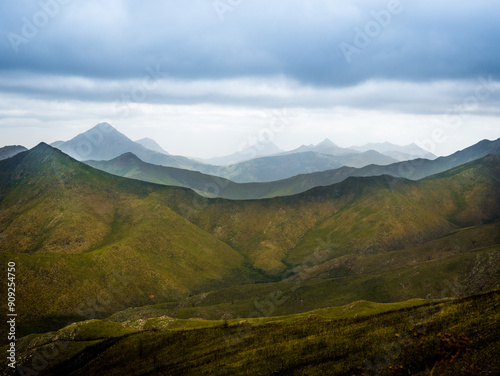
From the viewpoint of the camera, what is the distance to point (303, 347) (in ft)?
222

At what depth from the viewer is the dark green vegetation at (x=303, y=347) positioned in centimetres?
4672

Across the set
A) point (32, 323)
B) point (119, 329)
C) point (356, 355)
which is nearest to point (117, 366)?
point (119, 329)

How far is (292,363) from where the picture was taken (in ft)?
203

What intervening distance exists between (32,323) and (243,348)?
12821cm

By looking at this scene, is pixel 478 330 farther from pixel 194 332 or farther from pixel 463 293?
pixel 463 293

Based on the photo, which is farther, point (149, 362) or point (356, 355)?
point (149, 362)

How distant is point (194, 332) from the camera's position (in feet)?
321

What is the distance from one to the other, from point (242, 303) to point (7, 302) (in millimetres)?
107168

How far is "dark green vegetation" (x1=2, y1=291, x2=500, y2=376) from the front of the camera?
4672 cm

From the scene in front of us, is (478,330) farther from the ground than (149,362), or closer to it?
farther from the ground

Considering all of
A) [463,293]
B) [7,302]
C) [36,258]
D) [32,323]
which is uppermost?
[36,258]

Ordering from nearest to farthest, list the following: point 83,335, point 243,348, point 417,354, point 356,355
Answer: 1. point 417,354
2. point 356,355
3. point 243,348
4. point 83,335

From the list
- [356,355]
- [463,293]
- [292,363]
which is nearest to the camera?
[356,355]

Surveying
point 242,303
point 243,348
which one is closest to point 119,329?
point 243,348
